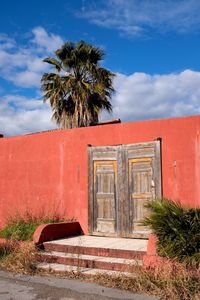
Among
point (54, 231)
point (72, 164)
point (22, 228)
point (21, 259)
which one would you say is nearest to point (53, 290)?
point (21, 259)

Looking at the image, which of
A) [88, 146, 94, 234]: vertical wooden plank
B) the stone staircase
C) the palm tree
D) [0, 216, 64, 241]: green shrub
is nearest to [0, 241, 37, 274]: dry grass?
the stone staircase

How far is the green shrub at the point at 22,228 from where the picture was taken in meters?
8.86

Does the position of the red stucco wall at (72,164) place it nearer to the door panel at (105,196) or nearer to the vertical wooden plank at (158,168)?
the vertical wooden plank at (158,168)

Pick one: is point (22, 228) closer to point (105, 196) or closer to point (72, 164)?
point (72, 164)

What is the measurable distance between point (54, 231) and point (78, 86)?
8.99m

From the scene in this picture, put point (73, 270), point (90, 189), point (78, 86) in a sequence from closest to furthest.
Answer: point (73, 270)
point (90, 189)
point (78, 86)

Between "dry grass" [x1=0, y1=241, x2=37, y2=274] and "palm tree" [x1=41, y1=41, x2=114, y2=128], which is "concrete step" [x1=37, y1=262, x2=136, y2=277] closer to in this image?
"dry grass" [x1=0, y1=241, x2=37, y2=274]

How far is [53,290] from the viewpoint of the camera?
19.2 feet

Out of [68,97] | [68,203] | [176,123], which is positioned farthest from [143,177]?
[68,97]

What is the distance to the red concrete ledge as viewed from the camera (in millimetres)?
8289

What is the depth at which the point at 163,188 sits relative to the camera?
841 centimetres

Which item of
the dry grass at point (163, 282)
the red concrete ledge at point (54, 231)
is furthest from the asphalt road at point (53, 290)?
the red concrete ledge at point (54, 231)

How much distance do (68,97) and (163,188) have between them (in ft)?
30.1

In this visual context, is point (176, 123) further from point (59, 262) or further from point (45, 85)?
point (45, 85)
